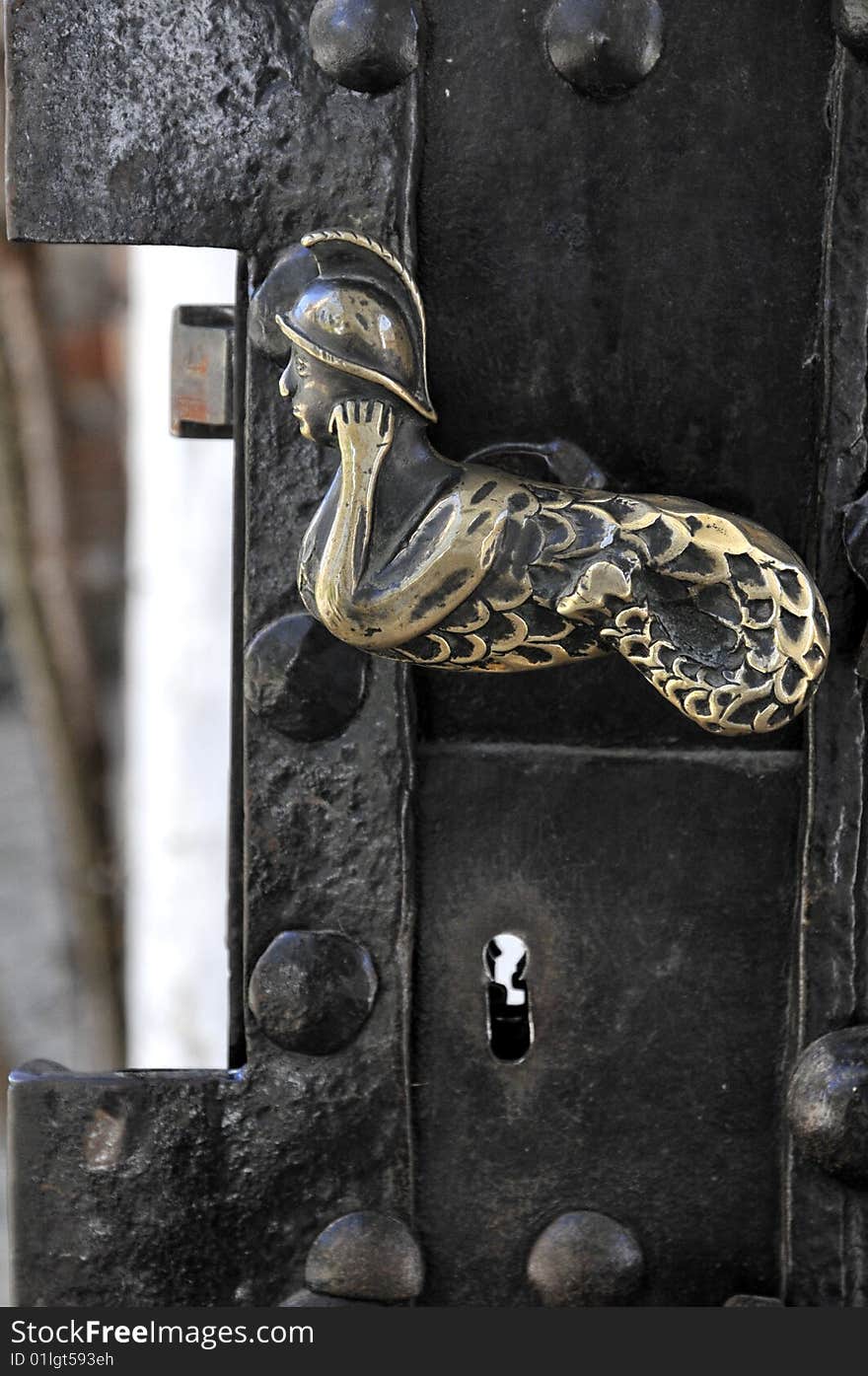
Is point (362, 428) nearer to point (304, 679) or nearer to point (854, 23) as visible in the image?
point (304, 679)

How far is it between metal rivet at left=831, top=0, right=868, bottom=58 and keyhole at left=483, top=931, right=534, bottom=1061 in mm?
330

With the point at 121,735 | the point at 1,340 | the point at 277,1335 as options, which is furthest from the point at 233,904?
the point at 121,735

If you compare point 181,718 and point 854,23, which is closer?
point 854,23

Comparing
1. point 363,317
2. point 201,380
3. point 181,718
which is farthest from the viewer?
point 181,718

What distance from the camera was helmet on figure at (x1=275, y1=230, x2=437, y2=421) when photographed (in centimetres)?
49

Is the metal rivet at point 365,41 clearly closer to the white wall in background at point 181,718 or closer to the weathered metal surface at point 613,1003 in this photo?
the weathered metal surface at point 613,1003

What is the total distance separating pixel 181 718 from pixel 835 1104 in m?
0.79

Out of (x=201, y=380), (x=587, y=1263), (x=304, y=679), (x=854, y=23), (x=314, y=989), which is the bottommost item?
(x=587, y=1263)

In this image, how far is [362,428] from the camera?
19.5 inches

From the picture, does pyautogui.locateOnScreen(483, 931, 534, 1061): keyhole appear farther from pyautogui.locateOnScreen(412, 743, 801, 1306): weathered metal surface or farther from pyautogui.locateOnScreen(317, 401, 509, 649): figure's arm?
pyautogui.locateOnScreen(317, 401, 509, 649): figure's arm

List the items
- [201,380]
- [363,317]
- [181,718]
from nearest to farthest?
[363,317]
[201,380]
[181,718]

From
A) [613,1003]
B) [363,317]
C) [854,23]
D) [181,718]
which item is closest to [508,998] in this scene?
[613,1003]

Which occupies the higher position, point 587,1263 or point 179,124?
point 179,124

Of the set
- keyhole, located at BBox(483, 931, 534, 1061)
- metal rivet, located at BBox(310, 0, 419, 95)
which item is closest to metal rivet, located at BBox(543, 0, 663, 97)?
metal rivet, located at BBox(310, 0, 419, 95)
